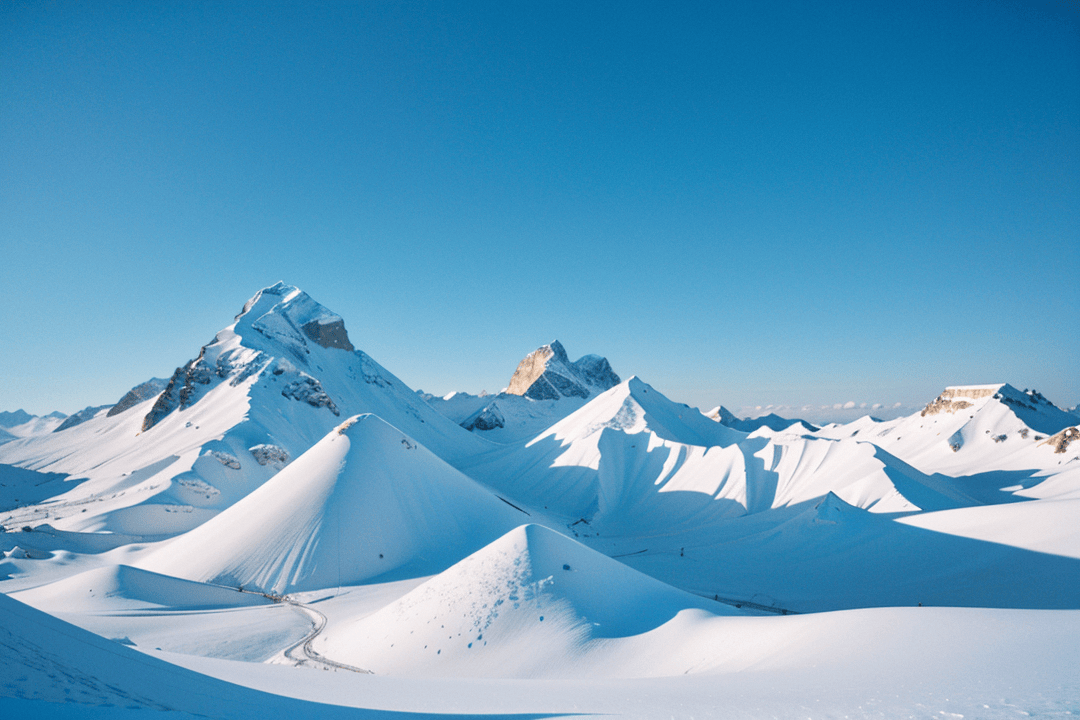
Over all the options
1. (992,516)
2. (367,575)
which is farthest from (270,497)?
(992,516)

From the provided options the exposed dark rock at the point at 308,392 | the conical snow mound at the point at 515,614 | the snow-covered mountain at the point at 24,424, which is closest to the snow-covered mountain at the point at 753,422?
the exposed dark rock at the point at 308,392

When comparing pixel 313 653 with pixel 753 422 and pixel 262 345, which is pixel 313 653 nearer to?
pixel 262 345

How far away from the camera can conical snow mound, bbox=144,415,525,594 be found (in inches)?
996

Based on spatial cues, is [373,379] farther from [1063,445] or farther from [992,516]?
[1063,445]

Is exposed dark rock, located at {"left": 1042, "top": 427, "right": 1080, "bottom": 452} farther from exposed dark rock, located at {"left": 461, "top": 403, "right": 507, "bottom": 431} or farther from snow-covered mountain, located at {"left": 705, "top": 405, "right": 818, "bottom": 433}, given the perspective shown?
exposed dark rock, located at {"left": 461, "top": 403, "right": 507, "bottom": 431}

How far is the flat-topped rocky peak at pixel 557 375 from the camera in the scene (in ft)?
464

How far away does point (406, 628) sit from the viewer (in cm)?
1423

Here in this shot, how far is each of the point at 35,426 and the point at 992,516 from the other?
23829cm

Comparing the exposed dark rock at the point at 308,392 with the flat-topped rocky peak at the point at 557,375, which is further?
the flat-topped rocky peak at the point at 557,375

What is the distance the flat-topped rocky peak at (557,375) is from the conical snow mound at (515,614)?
124m

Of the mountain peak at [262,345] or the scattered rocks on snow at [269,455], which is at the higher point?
the mountain peak at [262,345]

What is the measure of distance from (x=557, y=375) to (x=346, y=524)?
118m

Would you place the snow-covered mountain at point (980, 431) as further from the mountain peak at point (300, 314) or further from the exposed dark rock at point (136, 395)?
the exposed dark rock at point (136, 395)

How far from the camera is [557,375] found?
145m
